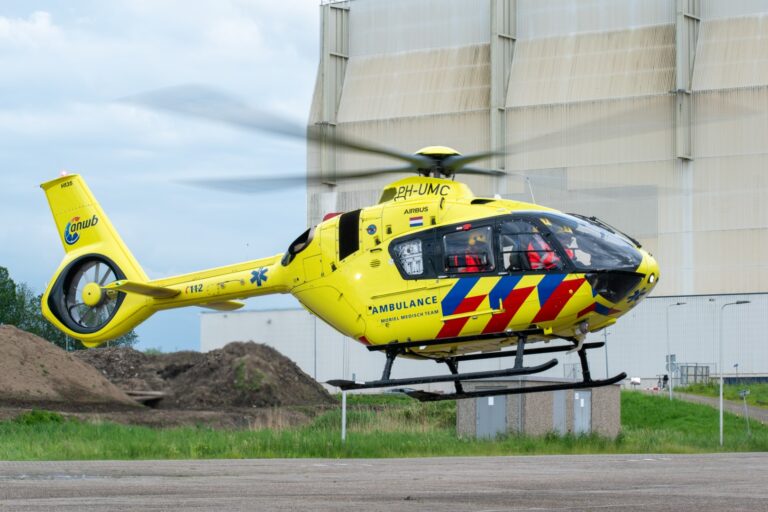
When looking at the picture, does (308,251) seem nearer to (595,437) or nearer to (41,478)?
(41,478)

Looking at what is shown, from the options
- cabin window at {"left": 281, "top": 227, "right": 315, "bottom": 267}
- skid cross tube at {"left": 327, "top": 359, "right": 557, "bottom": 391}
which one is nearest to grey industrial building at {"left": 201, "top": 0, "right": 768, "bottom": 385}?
cabin window at {"left": 281, "top": 227, "right": 315, "bottom": 267}

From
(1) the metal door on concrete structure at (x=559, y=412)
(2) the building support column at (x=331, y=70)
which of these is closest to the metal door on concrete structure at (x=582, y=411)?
(1) the metal door on concrete structure at (x=559, y=412)

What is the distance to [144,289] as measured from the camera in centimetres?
2342

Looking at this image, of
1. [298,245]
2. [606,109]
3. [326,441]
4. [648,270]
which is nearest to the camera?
[648,270]

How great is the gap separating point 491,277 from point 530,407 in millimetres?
21974

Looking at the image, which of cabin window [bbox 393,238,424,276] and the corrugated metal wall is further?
the corrugated metal wall

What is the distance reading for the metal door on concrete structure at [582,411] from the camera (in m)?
43.0

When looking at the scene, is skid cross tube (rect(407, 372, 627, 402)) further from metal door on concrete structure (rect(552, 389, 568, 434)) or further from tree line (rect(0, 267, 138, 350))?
tree line (rect(0, 267, 138, 350))

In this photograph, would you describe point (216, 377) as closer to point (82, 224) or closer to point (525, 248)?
point (82, 224)

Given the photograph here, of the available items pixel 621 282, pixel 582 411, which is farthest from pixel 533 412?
pixel 621 282

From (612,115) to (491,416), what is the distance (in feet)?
92.2

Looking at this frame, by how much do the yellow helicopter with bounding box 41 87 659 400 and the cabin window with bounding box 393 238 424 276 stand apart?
16 mm

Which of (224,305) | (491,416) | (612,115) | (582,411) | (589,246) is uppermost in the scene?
(612,115)

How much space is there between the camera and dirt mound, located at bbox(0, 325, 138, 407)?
46906 mm
